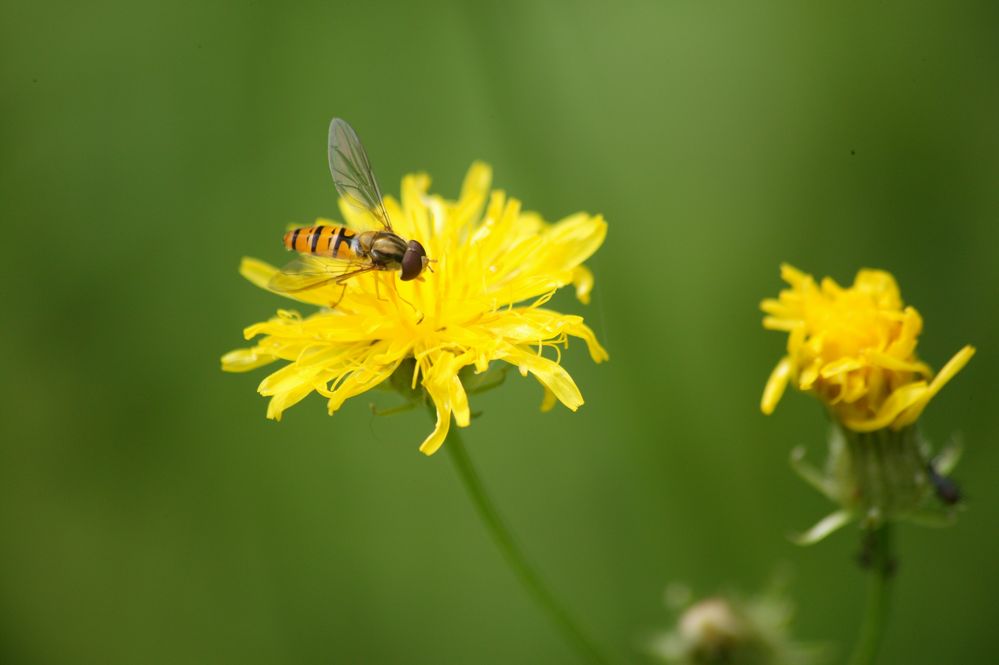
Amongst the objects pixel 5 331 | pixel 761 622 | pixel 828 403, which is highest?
pixel 5 331

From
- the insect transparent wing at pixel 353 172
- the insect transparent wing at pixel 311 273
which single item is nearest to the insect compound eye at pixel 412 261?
the insect transparent wing at pixel 311 273

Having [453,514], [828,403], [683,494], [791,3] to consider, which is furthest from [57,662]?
[791,3]

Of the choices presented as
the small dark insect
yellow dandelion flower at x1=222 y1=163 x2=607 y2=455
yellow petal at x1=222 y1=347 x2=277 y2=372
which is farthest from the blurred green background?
yellow petal at x1=222 y1=347 x2=277 y2=372

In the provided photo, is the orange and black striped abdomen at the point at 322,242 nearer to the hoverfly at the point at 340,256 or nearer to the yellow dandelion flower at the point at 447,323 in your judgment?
the hoverfly at the point at 340,256

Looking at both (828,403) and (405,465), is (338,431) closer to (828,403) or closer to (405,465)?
(405,465)

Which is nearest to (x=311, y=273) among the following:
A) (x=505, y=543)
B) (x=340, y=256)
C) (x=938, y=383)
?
(x=340, y=256)

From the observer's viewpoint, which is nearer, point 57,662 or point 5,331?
point 57,662
